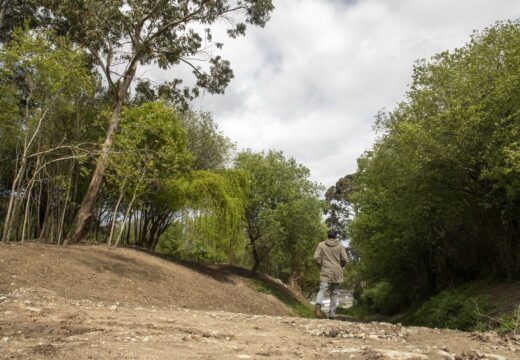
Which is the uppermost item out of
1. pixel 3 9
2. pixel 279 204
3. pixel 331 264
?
pixel 3 9

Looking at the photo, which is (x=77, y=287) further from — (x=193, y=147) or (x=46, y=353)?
(x=193, y=147)

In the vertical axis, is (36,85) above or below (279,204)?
above

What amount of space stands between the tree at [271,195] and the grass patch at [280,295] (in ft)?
11.5

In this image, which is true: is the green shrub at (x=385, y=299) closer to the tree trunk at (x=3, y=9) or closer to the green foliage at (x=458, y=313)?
the green foliage at (x=458, y=313)

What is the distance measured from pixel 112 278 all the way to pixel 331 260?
8.03 m

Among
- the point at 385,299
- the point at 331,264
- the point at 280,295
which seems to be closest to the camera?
the point at 331,264

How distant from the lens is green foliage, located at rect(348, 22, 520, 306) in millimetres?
15586

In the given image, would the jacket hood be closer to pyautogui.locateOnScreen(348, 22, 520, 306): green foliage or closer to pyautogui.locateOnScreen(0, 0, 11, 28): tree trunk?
pyautogui.locateOnScreen(348, 22, 520, 306): green foliage

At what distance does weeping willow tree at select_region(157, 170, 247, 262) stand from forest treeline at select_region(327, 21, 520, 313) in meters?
8.92

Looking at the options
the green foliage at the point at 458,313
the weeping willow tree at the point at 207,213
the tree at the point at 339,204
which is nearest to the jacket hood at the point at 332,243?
the green foliage at the point at 458,313

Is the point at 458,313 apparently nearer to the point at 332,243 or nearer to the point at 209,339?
the point at 332,243

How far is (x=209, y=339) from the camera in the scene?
6.21 meters

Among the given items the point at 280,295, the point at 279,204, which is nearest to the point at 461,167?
the point at 279,204

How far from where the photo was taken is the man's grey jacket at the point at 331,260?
11.4 m
